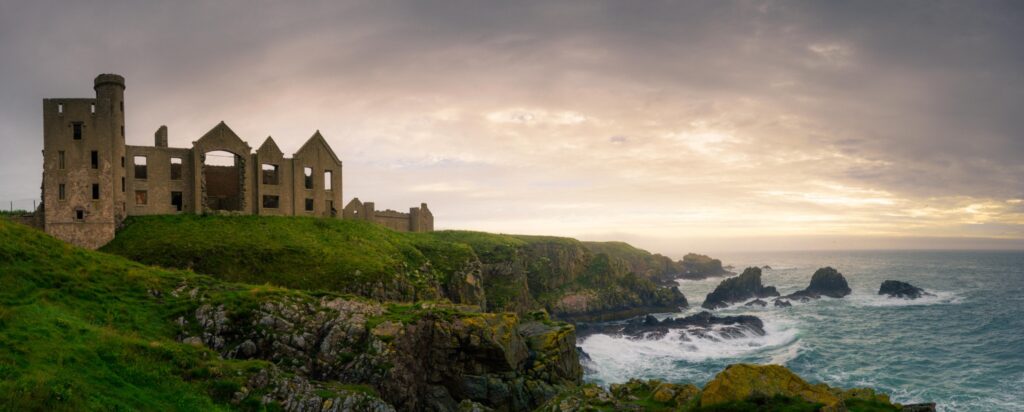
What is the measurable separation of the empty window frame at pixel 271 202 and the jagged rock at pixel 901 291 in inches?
4570

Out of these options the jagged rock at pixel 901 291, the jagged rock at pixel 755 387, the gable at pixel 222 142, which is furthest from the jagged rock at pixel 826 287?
the gable at pixel 222 142

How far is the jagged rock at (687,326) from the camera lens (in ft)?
229

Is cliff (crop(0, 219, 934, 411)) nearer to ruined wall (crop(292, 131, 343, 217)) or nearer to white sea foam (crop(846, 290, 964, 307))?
ruined wall (crop(292, 131, 343, 217))

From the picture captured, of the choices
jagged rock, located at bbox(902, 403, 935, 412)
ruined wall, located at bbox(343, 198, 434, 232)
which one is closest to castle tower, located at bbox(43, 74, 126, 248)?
ruined wall, located at bbox(343, 198, 434, 232)

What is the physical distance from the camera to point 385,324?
101 feet

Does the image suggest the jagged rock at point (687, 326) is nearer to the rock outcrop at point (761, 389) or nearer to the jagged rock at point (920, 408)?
the rock outcrop at point (761, 389)

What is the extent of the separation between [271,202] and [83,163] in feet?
62.8

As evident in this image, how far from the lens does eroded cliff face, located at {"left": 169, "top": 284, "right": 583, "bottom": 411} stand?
90.8 feet

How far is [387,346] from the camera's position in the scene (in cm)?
2920

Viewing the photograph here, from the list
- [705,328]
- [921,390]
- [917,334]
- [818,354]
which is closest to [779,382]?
[921,390]

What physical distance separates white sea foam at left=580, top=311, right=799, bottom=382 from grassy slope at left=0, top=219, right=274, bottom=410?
37.7 meters

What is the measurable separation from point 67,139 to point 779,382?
58.3m

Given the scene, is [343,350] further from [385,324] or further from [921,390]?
[921,390]

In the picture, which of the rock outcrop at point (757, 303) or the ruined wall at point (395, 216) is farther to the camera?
the rock outcrop at point (757, 303)
